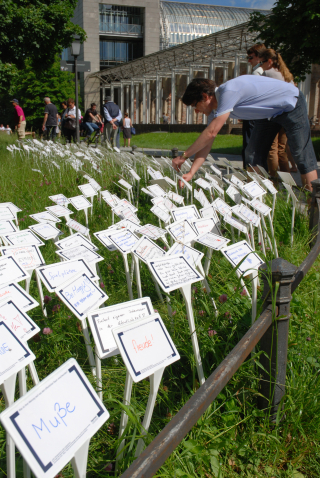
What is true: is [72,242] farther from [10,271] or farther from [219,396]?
[219,396]

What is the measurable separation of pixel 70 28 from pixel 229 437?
47.0 feet

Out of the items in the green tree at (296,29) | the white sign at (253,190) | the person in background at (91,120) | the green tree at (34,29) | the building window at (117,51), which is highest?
the building window at (117,51)

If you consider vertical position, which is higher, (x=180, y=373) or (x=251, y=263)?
(x=251, y=263)

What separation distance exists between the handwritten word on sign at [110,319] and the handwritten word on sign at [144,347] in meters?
0.12

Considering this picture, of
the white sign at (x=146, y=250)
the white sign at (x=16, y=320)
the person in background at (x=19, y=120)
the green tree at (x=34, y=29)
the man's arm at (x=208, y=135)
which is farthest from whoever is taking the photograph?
the person in background at (x=19, y=120)

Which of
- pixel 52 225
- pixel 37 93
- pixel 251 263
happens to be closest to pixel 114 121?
pixel 52 225

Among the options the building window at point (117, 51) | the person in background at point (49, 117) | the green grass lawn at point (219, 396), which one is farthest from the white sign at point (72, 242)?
the building window at point (117, 51)

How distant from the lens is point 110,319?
1.34 meters

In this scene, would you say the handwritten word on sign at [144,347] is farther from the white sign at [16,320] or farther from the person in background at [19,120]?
the person in background at [19,120]

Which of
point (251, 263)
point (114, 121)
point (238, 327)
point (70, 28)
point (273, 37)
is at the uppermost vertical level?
point (70, 28)

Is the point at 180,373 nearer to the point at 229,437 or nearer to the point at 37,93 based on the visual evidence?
the point at 229,437

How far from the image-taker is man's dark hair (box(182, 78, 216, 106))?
363 cm

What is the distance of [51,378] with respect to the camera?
0.90 metres

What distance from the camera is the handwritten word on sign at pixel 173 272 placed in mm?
1557
